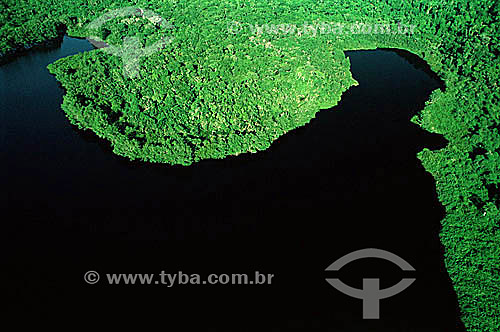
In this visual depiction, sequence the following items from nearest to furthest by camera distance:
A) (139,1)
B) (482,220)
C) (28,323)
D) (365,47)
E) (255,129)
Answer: (28,323) < (482,220) < (255,129) < (365,47) < (139,1)

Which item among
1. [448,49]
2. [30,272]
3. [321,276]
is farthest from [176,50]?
[448,49]

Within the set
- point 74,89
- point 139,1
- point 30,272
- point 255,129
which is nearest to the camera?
point 30,272

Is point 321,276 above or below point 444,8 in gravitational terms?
below

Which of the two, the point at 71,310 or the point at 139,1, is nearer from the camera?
the point at 71,310

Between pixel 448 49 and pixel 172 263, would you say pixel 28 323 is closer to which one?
pixel 172 263

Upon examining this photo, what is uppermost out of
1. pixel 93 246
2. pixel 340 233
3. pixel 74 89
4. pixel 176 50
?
pixel 176 50

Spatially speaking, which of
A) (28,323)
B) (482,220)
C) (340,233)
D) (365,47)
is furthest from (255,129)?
(365,47)
